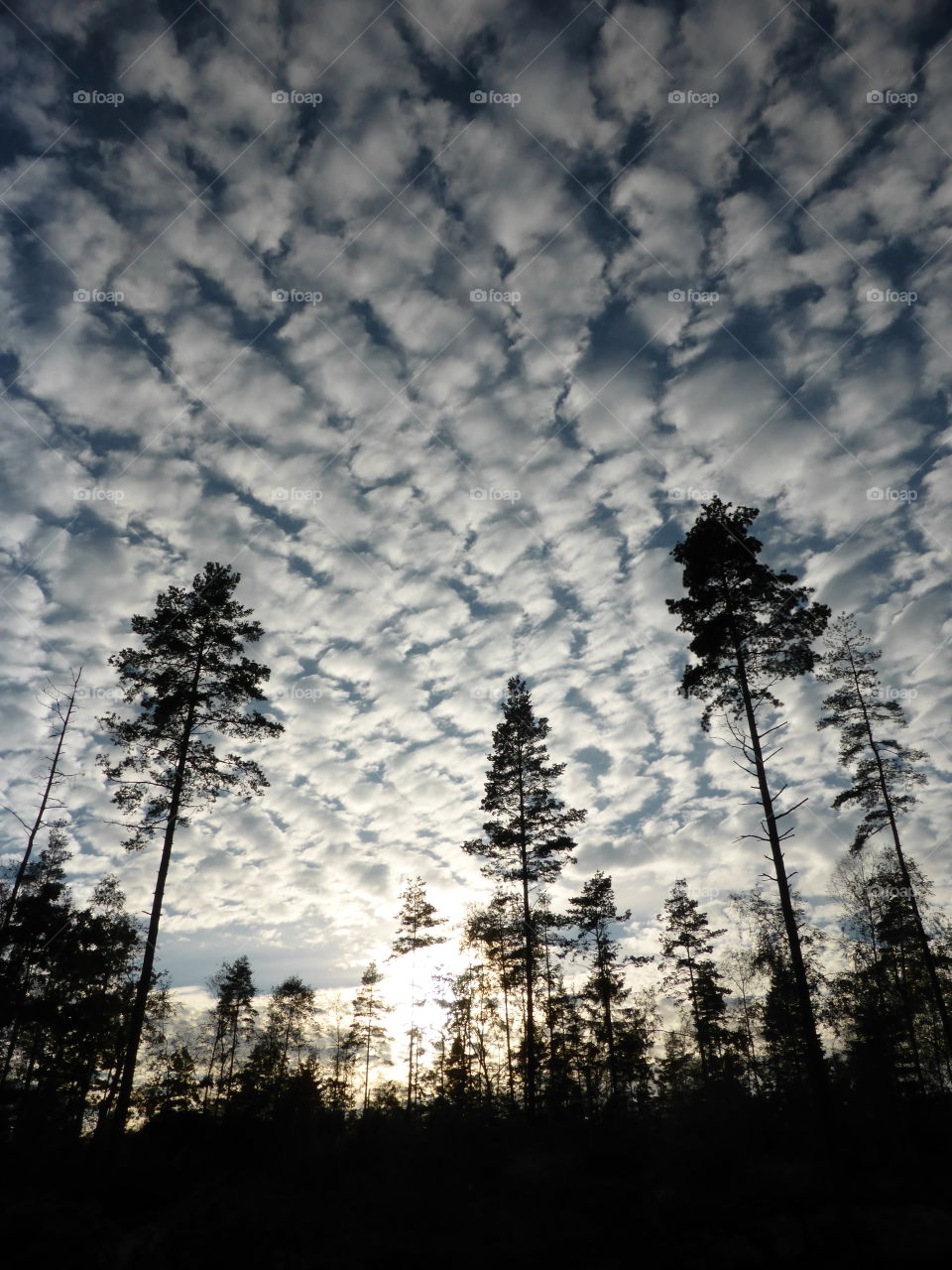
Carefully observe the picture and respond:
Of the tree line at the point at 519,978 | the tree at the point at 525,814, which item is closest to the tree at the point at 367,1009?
the tree line at the point at 519,978

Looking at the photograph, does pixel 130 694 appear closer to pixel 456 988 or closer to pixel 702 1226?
pixel 702 1226

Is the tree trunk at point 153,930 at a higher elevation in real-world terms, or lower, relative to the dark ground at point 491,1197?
higher

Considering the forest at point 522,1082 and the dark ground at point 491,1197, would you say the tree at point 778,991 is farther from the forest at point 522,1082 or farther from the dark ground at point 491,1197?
the dark ground at point 491,1197

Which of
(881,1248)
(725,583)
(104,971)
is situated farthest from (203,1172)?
(104,971)

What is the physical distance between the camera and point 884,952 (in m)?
26.5

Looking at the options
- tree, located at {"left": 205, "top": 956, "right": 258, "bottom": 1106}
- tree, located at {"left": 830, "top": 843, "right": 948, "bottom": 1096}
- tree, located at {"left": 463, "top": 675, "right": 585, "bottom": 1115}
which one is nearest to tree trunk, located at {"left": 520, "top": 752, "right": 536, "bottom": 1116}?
tree, located at {"left": 463, "top": 675, "right": 585, "bottom": 1115}

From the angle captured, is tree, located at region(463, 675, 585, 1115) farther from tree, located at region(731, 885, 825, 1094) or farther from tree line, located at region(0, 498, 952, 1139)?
tree, located at region(731, 885, 825, 1094)

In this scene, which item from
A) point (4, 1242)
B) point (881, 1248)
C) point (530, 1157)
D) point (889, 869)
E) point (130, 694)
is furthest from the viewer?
point (889, 869)

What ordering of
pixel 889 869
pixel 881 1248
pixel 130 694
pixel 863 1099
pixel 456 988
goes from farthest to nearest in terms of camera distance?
pixel 456 988 → pixel 889 869 → pixel 130 694 → pixel 863 1099 → pixel 881 1248

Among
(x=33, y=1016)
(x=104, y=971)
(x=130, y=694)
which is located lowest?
(x=33, y=1016)

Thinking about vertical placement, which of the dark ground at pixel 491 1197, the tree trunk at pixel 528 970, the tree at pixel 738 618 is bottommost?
the dark ground at pixel 491 1197

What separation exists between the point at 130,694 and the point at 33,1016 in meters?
16.1

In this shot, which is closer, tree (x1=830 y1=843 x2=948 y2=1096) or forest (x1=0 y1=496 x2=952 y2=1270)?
forest (x1=0 y1=496 x2=952 y2=1270)

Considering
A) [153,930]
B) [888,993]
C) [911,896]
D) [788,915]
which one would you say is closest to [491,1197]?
[788,915]
